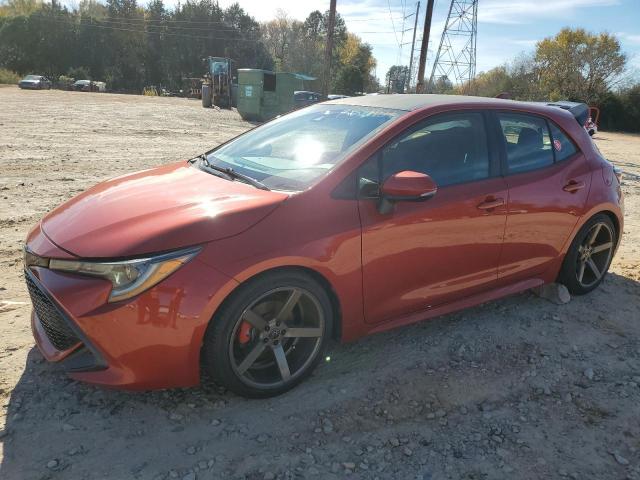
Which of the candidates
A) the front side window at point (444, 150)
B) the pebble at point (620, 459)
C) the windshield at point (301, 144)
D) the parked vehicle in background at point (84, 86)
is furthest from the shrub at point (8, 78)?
the pebble at point (620, 459)

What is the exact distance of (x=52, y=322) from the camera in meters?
2.61

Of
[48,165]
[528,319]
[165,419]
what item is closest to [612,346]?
[528,319]

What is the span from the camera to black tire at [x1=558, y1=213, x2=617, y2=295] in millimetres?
4172

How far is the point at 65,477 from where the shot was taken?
7.39ft

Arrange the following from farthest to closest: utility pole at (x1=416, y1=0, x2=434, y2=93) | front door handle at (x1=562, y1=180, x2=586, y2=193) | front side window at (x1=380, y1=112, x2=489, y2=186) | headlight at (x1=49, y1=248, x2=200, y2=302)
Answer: utility pole at (x1=416, y1=0, x2=434, y2=93), front door handle at (x1=562, y1=180, x2=586, y2=193), front side window at (x1=380, y1=112, x2=489, y2=186), headlight at (x1=49, y1=248, x2=200, y2=302)

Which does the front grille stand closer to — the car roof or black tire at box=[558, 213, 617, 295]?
the car roof

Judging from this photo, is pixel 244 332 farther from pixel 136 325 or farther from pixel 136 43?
pixel 136 43

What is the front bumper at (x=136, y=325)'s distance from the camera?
93.4 inches

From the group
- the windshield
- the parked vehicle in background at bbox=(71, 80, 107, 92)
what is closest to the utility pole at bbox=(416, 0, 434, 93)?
the windshield

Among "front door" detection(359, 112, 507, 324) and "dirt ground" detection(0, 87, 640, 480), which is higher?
"front door" detection(359, 112, 507, 324)

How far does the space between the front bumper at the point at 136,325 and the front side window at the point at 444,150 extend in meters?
1.33

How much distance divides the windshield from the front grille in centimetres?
130

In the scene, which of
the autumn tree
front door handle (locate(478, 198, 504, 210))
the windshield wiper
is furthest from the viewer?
the autumn tree

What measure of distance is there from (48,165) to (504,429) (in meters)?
8.60
